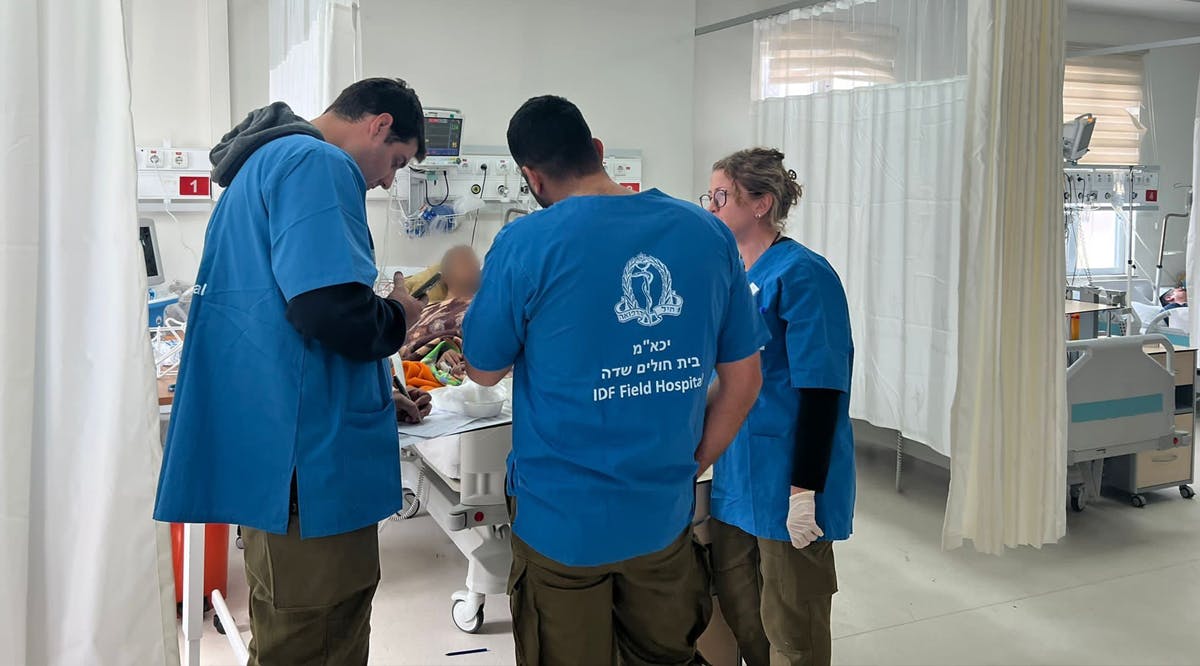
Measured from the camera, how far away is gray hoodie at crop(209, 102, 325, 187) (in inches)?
64.7

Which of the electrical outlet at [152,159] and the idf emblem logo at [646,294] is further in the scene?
the electrical outlet at [152,159]

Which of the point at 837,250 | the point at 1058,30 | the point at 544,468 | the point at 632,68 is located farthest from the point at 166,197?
the point at 1058,30

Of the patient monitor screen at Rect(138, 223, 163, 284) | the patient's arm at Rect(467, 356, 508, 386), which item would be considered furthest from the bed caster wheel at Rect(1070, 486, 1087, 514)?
the patient monitor screen at Rect(138, 223, 163, 284)

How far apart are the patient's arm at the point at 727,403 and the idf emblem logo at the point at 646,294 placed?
0.93 ft

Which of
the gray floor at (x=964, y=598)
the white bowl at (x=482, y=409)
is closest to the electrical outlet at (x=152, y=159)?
the gray floor at (x=964, y=598)

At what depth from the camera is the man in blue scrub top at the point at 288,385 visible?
1.52 meters

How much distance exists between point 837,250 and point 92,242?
3.79 m

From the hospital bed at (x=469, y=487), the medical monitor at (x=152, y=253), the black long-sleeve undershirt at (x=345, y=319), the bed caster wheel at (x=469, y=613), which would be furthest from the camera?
the medical monitor at (x=152, y=253)

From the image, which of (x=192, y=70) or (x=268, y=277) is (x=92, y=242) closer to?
(x=268, y=277)

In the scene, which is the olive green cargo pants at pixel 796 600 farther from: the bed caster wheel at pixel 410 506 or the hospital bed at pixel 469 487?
the bed caster wheel at pixel 410 506

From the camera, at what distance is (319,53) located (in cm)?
339

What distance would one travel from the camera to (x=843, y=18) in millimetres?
4453

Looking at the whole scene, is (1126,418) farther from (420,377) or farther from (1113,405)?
(420,377)

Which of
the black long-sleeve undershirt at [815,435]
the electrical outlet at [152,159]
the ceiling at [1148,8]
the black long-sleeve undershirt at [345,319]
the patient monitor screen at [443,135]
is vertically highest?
the ceiling at [1148,8]
